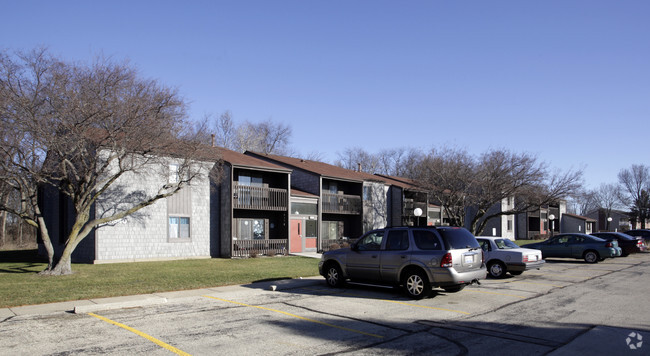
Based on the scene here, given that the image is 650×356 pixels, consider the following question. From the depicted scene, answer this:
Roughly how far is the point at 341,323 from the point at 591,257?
64.8ft

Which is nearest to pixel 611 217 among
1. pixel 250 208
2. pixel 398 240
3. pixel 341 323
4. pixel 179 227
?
pixel 250 208

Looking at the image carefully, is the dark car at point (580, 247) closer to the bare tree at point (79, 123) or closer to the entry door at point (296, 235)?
the entry door at point (296, 235)

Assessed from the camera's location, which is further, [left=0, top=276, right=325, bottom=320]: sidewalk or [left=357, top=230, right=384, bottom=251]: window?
[left=357, top=230, right=384, bottom=251]: window

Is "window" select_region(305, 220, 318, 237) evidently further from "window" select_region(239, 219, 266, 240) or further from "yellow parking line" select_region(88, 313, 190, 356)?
"yellow parking line" select_region(88, 313, 190, 356)

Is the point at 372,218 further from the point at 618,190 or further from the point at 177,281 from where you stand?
the point at 618,190

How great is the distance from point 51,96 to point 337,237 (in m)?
22.8

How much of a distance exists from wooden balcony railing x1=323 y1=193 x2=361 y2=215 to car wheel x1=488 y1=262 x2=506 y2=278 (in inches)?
629

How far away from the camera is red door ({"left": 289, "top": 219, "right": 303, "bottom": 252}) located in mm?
29459

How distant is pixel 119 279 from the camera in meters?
15.7

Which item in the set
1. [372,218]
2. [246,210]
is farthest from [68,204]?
[372,218]

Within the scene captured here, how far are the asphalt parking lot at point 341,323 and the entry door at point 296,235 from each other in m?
15.6

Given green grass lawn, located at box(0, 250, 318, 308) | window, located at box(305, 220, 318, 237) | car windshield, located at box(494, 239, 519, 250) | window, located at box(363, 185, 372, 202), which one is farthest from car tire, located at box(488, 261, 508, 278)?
window, located at box(363, 185, 372, 202)

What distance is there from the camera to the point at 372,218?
36312 millimetres

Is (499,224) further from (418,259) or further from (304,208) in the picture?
(418,259)
